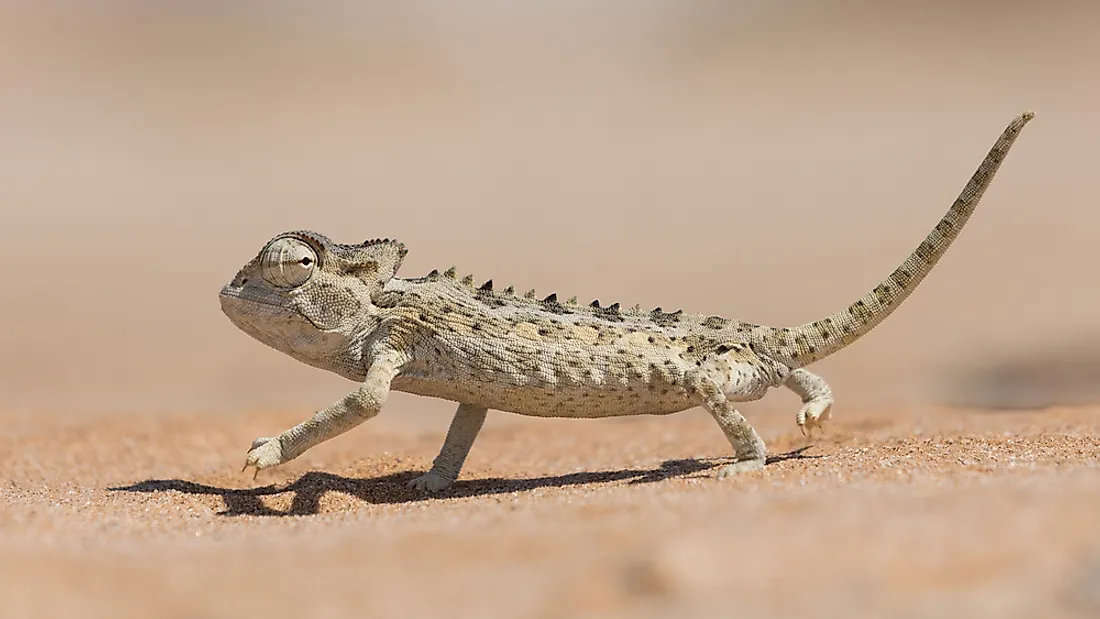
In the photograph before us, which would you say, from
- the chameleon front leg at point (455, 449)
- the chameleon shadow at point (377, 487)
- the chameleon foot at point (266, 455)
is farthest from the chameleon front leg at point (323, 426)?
the chameleon front leg at point (455, 449)

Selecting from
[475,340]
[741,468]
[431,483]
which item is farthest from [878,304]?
[431,483]

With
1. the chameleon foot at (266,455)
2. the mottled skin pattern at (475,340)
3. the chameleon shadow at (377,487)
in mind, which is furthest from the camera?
the chameleon shadow at (377,487)

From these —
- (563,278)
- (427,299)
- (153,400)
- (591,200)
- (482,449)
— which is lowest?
(153,400)

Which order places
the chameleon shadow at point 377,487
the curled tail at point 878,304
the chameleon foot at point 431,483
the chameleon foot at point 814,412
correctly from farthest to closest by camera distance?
the chameleon foot at point 431,483 → the chameleon foot at point 814,412 → the curled tail at point 878,304 → the chameleon shadow at point 377,487

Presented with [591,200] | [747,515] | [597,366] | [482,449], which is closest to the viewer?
[747,515]

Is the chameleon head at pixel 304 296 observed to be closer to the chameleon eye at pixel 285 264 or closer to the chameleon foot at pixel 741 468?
the chameleon eye at pixel 285 264

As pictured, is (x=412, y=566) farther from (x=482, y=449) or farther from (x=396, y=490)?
(x=482, y=449)

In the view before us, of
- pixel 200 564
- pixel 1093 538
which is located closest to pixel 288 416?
pixel 200 564

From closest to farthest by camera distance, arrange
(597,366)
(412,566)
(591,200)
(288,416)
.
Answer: (412,566) < (597,366) < (288,416) < (591,200)
